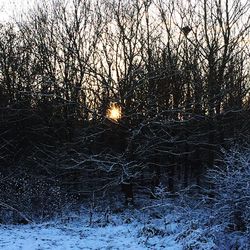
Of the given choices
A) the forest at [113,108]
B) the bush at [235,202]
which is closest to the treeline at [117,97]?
the forest at [113,108]

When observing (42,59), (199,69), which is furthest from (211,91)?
(42,59)

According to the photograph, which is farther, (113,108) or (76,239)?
(113,108)

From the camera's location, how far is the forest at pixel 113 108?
66.9 feet

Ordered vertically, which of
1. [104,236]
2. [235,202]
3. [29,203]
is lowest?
[104,236]

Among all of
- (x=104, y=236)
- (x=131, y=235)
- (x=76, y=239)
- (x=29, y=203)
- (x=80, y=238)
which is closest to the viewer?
(x=76, y=239)

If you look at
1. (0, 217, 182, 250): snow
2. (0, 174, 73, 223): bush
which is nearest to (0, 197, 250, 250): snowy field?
(0, 217, 182, 250): snow

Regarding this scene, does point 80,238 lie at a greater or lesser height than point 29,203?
lesser

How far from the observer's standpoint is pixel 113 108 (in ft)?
71.2

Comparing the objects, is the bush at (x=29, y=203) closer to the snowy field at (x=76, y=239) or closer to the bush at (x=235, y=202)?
the snowy field at (x=76, y=239)

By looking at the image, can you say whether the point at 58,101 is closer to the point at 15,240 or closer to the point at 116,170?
the point at 116,170

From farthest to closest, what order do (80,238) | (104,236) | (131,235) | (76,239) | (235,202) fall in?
1. (131,235)
2. (104,236)
3. (80,238)
4. (76,239)
5. (235,202)

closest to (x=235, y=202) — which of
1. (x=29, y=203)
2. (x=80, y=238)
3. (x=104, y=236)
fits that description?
(x=104, y=236)

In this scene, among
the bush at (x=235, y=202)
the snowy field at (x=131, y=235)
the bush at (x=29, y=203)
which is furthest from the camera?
the bush at (x=29, y=203)

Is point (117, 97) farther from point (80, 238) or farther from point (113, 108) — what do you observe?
point (80, 238)
